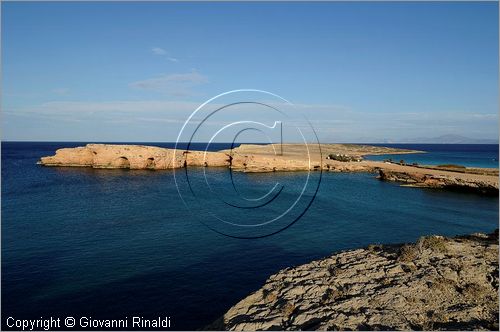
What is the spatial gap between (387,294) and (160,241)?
22562mm

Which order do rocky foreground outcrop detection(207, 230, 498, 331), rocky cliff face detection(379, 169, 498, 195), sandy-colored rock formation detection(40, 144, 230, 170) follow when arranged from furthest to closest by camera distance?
sandy-colored rock formation detection(40, 144, 230, 170) → rocky cliff face detection(379, 169, 498, 195) → rocky foreground outcrop detection(207, 230, 498, 331)

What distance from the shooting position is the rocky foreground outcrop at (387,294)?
15273 mm

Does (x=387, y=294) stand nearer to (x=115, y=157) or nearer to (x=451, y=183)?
(x=451, y=183)

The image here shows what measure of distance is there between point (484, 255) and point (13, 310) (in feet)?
99.5

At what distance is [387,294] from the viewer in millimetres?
17531

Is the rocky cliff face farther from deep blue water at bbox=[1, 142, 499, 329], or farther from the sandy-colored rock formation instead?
the sandy-colored rock formation

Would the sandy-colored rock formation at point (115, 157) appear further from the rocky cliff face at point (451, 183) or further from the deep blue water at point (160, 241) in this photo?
the rocky cliff face at point (451, 183)

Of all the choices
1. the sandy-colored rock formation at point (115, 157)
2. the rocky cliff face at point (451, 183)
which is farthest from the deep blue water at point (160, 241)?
the sandy-colored rock formation at point (115, 157)

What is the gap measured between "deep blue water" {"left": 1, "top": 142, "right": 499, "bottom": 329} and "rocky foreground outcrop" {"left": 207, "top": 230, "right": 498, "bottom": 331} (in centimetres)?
392

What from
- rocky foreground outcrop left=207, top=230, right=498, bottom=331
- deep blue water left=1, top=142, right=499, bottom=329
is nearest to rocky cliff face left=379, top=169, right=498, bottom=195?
deep blue water left=1, top=142, right=499, bottom=329

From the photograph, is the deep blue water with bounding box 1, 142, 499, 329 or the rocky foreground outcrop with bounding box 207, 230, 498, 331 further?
the deep blue water with bounding box 1, 142, 499, 329

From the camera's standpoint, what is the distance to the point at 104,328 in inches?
762

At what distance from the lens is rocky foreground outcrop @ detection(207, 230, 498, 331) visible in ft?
50.1

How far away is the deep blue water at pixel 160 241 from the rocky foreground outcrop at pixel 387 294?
3.92m
